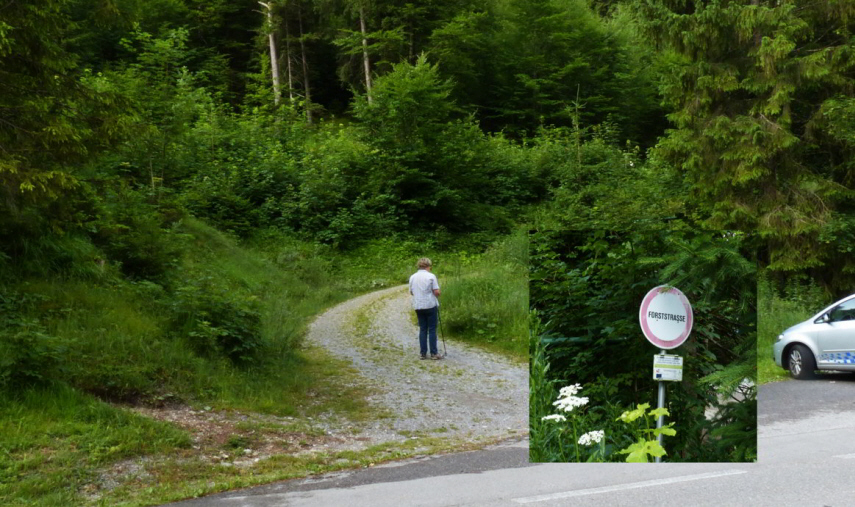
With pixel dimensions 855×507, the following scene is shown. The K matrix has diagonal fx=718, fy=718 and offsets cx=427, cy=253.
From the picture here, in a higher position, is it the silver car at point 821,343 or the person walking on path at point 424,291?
the person walking on path at point 424,291

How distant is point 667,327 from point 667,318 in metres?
0.04

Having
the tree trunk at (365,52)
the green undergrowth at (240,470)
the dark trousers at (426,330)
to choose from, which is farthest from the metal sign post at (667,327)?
the tree trunk at (365,52)

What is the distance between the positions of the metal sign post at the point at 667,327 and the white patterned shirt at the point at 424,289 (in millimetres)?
8108

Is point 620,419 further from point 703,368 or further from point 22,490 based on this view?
point 22,490

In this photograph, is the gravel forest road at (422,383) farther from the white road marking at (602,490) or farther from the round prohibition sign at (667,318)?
the round prohibition sign at (667,318)

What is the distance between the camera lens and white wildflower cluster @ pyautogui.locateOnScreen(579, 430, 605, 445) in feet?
10.8

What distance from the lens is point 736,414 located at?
3.11m

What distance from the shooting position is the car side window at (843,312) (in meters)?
10.2

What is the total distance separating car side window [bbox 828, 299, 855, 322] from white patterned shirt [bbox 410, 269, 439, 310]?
5830mm

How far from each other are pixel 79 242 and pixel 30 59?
2.98 metres

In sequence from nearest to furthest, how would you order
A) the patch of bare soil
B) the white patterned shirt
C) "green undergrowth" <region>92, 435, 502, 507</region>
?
"green undergrowth" <region>92, 435, 502, 507</region> < the patch of bare soil < the white patterned shirt

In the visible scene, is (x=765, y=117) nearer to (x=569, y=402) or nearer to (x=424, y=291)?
(x=424, y=291)

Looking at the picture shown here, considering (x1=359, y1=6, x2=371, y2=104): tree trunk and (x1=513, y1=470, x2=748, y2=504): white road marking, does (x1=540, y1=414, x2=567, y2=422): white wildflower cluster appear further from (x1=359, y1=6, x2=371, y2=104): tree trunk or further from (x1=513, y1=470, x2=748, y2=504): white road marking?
(x1=359, y1=6, x2=371, y2=104): tree trunk

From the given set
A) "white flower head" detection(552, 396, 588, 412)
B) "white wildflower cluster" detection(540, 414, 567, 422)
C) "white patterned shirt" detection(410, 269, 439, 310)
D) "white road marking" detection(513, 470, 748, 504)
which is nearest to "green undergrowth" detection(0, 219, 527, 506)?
"white patterned shirt" detection(410, 269, 439, 310)
